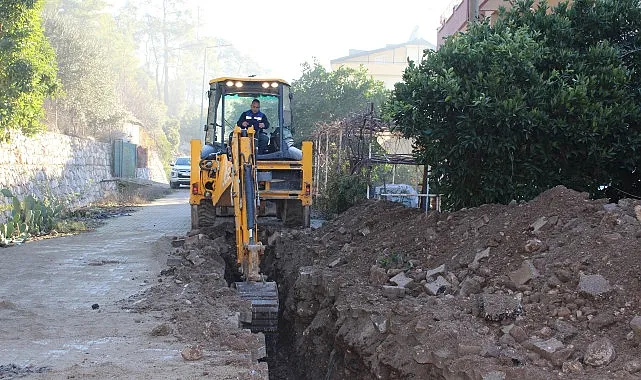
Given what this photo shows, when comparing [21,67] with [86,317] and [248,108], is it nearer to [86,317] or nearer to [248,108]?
[248,108]

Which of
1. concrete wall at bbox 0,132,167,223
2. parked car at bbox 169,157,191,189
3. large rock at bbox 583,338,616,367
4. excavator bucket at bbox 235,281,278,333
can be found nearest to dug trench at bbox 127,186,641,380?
large rock at bbox 583,338,616,367

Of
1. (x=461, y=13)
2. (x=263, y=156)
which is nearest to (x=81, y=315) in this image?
(x=263, y=156)

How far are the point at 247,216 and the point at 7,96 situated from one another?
11.4m

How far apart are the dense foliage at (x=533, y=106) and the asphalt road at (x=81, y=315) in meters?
4.30

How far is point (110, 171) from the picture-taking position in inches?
1379

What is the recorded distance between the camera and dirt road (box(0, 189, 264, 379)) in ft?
20.0

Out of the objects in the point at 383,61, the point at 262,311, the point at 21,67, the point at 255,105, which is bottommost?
the point at 262,311

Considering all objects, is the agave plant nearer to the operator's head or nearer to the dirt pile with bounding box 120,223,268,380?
the dirt pile with bounding box 120,223,268,380

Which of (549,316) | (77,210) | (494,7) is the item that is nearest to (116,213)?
(77,210)

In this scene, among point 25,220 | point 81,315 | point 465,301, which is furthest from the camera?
point 25,220

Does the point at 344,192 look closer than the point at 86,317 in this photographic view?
No

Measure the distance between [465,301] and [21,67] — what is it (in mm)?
14656

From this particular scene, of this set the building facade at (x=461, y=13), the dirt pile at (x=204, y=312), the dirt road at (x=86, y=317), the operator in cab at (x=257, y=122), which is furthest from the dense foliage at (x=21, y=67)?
the building facade at (x=461, y=13)

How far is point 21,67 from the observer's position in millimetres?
18312
